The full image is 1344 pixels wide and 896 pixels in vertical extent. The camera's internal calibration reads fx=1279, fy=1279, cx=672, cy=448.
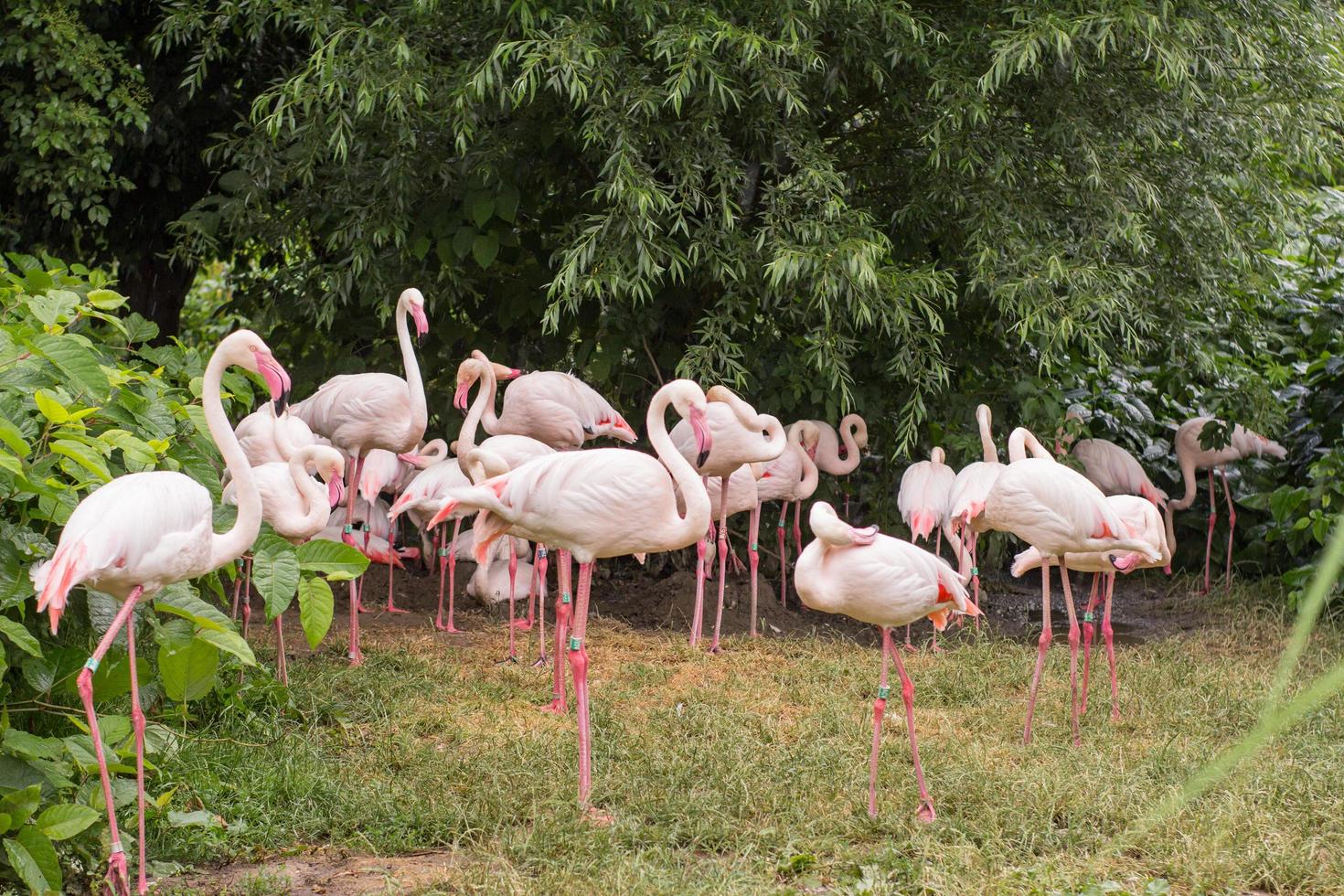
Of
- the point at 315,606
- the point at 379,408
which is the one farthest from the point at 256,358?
the point at 379,408

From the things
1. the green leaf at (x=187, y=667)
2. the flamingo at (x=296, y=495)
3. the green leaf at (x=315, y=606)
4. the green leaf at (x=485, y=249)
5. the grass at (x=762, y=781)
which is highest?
the green leaf at (x=485, y=249)

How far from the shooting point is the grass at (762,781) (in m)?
3.46

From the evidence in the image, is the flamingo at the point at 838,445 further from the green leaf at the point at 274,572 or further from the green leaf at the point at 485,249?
the green leaf at the point at 274,572

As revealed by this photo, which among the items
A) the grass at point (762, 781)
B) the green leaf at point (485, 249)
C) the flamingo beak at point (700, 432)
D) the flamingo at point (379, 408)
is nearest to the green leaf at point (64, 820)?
the grass at point (762, 781)

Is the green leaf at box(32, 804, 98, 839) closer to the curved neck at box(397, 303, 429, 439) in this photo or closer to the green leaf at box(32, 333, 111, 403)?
the green leaf at box(32, 333, 111, 403)

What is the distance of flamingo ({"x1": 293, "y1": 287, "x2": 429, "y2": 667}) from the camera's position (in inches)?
253

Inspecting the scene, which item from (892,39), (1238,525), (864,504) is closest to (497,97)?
(892,39)

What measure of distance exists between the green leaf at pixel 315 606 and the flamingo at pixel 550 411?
2989 millimetres

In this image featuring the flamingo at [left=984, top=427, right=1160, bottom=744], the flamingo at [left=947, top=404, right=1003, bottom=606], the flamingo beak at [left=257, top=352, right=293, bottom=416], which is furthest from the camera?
the flamingo at [left=947, top=404, right=1003, bottom=606]

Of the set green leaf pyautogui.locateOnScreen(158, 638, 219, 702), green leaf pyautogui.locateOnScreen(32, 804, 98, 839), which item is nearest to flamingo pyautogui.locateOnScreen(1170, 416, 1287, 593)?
green leaf pyautogui.locateOnScreen(158, 638, 219, 702)

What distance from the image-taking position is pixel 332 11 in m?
6.56

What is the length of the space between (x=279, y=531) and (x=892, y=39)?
12.7 feet

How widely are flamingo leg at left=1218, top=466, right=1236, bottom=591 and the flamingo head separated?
628 centimetres

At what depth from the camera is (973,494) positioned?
236 inches
